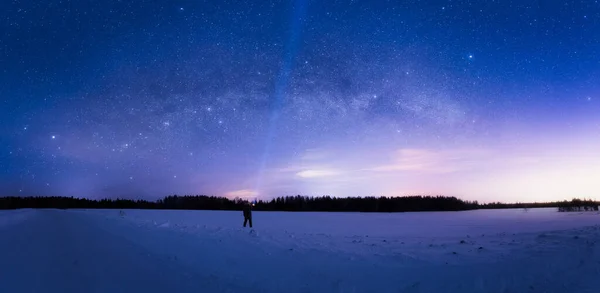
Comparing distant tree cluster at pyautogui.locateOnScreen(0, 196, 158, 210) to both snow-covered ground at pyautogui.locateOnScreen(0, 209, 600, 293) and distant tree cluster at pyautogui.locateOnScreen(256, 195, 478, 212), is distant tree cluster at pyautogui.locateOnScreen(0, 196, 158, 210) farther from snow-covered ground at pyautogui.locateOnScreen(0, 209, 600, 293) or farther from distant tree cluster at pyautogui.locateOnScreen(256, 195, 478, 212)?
snow-covered ground at pyautogui.locateOnScreen(0, 209, 600, 293)

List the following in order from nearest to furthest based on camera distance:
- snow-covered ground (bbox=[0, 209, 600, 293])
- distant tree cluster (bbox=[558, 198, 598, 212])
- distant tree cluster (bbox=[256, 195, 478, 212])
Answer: snow-covered ground (bbox=[0, 209, 600, 293])
distant tree cluster (bbox=[558, 198, 598, 212])
distant tree cluster (bbox=[256, 195, 478, 212])

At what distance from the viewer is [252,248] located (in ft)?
39.9

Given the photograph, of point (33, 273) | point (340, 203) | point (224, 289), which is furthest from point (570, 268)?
point (340, 203)

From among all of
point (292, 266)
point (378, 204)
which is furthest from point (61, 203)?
point (292, 266)

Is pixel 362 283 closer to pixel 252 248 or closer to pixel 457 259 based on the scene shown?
pixel 457 259

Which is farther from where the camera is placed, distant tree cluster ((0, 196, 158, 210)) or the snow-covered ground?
distant tree cluster ((0, 196, 158, 210))

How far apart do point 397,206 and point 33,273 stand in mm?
100222

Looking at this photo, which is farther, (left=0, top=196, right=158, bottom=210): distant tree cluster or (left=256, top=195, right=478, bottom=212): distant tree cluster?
(left=0, top=196, right=158, bottom=210): distant tree cluster

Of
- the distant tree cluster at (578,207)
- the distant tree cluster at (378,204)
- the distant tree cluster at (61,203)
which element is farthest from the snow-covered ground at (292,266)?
the distant tree cluster at (61,203)

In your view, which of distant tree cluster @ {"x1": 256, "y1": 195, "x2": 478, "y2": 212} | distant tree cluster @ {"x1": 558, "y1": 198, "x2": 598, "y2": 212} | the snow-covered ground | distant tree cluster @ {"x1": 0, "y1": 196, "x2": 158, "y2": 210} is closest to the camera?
the snow-covered ground

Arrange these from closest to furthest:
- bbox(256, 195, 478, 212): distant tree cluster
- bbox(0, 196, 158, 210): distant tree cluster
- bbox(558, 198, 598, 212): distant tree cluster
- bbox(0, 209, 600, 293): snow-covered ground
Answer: bbox(0, 209, 600, 293): snow-covered ground
bbox(558, 198, 598, 212): distant tree cluster
bbox(256, 195, 478, 212): distant tree cluster
bbox(0, 196, 158, 210): distant tree cluster

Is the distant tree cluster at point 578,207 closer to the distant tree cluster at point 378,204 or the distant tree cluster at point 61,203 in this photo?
the distant tree cluster at point 378,204

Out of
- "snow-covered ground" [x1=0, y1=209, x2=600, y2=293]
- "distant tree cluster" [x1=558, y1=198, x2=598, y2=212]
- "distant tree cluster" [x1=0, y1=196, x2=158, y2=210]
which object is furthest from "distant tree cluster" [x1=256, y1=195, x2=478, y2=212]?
"snow-covered ground" [x1=0, y1=209, x2=600, y2=293]

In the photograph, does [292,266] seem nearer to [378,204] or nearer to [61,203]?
[378,204]
